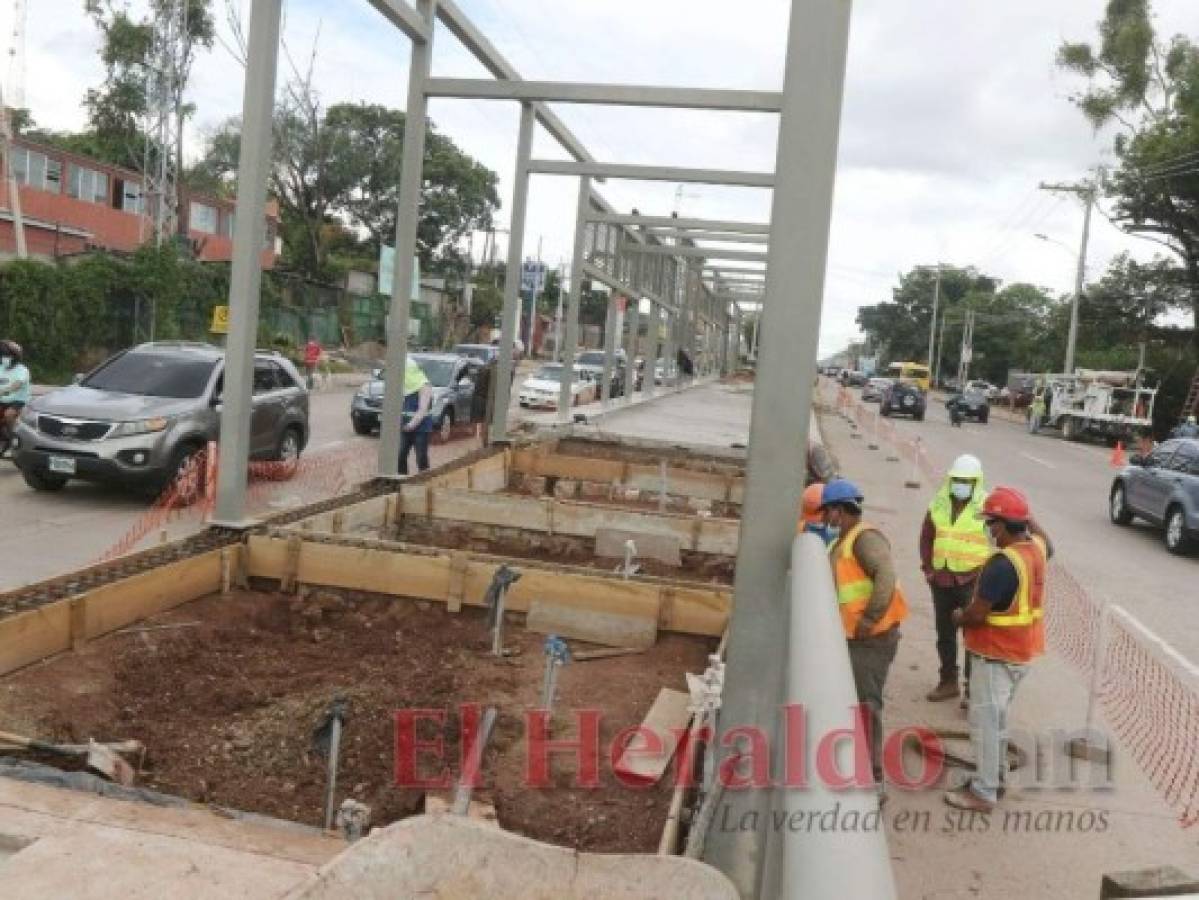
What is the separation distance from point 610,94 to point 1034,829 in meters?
5.13

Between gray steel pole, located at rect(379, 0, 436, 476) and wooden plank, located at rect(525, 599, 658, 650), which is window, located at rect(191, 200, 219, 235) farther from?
wooden plank, located at rect(525, 599, 658, 650)

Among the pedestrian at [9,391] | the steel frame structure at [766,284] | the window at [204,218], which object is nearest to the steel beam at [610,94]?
the steel frame structure at [766,284]

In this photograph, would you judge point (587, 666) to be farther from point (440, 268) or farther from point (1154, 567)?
point (440, 268)

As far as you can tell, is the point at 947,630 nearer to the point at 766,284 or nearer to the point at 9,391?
the point at 766,284

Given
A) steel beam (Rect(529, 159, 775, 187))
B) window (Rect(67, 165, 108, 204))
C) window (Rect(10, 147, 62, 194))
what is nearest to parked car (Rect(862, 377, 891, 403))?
window (Rect(67, 165, 108, 204))

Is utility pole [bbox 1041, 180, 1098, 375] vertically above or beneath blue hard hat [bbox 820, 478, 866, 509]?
above

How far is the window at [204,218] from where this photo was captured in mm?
47312

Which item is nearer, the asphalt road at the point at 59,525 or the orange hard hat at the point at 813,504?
the orange hard hat at the point at 813,504

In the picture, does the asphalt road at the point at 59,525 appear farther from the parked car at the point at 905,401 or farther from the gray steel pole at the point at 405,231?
the parked car at the point at 905,401

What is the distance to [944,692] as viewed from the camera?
698cm

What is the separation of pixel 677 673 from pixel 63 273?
72.8 ft

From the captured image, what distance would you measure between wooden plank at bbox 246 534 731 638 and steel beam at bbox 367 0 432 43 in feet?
11.2

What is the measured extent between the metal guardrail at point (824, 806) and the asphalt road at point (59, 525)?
6003mm

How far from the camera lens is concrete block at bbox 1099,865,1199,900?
9.72 ft
